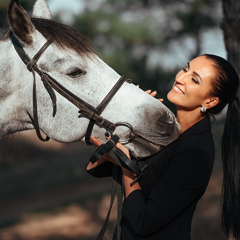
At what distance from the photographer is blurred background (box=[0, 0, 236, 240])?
6.36m

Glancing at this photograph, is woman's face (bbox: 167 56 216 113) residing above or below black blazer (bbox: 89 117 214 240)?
above

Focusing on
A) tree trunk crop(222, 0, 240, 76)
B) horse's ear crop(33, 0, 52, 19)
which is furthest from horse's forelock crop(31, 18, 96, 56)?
tree trunk crop(222, 0, 240, 76)

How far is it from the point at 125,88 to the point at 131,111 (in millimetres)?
176

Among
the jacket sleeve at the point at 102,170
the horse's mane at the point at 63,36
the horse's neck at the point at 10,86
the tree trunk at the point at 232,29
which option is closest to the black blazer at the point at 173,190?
the jacket sleeve at the point at 102,170

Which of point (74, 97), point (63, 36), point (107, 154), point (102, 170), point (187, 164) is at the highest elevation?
point (63, 36)

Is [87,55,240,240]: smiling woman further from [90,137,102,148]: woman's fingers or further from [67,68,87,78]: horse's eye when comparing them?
[67,68,87,78]: horse's eye

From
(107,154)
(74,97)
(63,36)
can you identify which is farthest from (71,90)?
(107,154)

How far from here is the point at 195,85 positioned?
186 cm

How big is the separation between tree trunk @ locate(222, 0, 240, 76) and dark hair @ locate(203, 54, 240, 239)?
1.98 meters

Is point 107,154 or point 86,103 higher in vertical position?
point 86,103

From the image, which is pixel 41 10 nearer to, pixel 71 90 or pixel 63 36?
pixel 63 36

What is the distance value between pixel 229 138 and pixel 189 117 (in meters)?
0.31

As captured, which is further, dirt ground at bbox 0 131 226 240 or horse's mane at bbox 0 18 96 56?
dirt ground at bbox 0 131 226 240

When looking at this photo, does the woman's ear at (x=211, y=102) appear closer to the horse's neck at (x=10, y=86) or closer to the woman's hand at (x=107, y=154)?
the woman's hand at (x=107, y=154)
